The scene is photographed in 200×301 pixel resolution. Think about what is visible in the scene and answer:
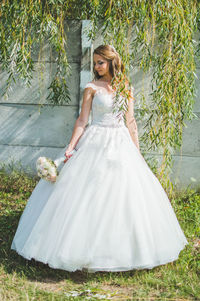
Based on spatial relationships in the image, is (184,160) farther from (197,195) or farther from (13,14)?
(13,14)

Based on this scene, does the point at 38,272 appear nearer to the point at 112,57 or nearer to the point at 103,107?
the point at 103,107

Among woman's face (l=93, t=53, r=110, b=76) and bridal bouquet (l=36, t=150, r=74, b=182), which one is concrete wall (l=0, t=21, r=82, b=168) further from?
bridal bouquet (l=36, t=150, r=74, b=182)

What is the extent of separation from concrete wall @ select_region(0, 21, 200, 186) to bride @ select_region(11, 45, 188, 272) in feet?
5.79

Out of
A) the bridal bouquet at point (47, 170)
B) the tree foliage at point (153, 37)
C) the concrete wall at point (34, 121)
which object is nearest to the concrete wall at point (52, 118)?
the concrete wall at point (34, 121)

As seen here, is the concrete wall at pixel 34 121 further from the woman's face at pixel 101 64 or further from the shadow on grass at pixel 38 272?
the shadow on grass at pixel 38 272

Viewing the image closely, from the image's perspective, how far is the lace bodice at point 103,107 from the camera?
294cm

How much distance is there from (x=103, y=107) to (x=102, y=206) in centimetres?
85

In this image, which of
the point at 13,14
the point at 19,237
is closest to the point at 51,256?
the point at 19,237

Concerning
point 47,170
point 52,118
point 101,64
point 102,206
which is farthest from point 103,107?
point 52,118

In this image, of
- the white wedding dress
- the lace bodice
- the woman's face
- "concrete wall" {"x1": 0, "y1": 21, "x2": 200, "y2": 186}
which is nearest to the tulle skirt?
the white wedding dress

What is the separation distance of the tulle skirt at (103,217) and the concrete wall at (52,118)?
195 cm

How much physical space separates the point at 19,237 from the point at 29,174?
2.10 m

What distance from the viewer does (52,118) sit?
16.2 feet

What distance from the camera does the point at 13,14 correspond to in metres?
3.30
